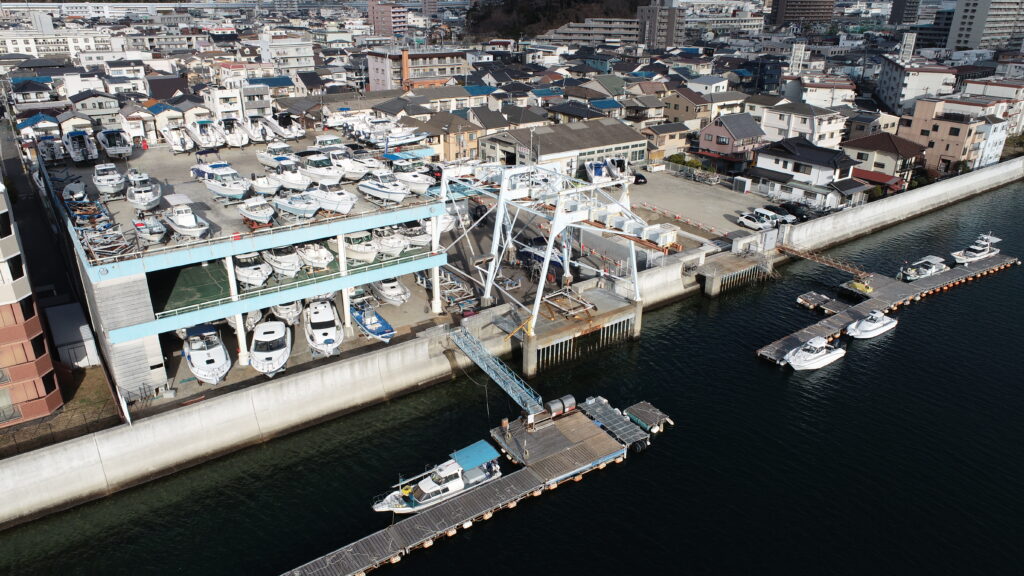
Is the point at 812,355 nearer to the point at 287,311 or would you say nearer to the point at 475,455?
the point at 475,455

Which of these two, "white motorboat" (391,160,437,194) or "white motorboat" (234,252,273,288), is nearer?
"white motorboat" (234,252,273,288)

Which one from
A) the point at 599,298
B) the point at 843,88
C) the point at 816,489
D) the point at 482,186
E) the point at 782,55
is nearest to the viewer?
the point at 816,489

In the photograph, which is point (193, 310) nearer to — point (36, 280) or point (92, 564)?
point (92, 564)

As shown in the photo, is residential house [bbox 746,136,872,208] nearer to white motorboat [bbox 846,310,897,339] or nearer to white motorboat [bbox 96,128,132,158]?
white motorboat [bbox 846,310,897,339]

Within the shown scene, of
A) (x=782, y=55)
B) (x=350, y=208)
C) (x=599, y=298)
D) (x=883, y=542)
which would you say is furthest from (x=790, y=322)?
(x=782, y=55)

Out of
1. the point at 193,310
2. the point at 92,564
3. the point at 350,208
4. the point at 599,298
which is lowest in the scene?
the point at 92,564

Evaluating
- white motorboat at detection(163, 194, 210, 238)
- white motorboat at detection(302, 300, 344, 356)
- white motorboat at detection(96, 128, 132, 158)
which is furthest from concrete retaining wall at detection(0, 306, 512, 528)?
white motorboat at detection(96, 128, 132, 158)

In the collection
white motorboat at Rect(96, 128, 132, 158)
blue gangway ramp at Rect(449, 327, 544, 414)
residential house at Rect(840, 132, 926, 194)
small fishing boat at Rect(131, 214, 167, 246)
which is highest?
white motorboat at Rect(96, 128, 132, 158)

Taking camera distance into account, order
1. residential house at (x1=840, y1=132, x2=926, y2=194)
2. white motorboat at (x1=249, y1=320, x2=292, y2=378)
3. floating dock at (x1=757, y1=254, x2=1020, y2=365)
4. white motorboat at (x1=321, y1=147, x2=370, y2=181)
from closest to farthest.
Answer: white motorboat at (x1=249, y1=320, x2=292, y2=378), floating dock at (x1=757, y1=254, x2=1020, y2=365), white motorboat at (x1=321, y1=147, x2=370, y2=181), residential house at (x1=840, y1=132, x2=926, y2=194)
